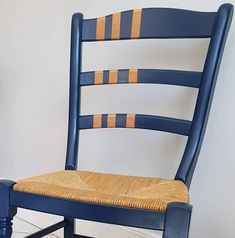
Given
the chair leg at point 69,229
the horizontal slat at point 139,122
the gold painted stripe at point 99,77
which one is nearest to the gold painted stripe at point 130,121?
the horizontal slat at point 139,122

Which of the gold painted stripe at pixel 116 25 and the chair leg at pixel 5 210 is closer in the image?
the chair leg at pixel 5 210

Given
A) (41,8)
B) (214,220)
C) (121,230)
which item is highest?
(41,8)

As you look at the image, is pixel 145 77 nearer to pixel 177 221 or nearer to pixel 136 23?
pixel 136 23

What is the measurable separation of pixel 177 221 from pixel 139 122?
373mm

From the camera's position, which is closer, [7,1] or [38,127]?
[38,127]

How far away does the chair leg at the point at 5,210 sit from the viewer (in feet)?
1.96

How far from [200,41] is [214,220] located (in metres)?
0.47

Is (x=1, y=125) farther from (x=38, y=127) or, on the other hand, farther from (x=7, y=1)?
(x=7, y=1)

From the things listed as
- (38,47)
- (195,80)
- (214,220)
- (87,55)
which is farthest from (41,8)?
(214,220)

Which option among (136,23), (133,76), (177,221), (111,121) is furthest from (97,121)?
(177,221)

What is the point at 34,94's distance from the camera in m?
1.35

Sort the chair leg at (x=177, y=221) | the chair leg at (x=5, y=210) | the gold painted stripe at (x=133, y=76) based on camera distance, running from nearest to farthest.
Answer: the chair leg at (x=177, y=221), the chair leg at (x=5, y=210), the gold painted stripe at (x=133, y=76)

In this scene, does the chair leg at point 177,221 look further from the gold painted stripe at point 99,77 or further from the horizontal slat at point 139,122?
the gold painted stripe at point 99,77

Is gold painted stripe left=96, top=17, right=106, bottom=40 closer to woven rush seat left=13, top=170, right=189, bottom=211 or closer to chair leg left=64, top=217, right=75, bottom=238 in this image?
woven rush seat left=13, top=170, right=189, bottom=211
